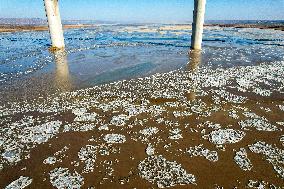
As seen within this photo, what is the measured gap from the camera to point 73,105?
6363 millimetres

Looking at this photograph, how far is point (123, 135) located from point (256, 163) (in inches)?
98.6

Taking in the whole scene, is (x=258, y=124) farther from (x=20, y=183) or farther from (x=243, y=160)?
(x=20, y=183)

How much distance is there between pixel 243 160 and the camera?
151 inches

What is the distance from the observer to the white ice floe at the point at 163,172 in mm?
3357

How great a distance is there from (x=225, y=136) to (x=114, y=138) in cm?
228

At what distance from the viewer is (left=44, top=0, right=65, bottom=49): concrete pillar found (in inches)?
688

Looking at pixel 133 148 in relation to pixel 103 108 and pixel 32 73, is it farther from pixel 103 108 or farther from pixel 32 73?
pixel 32 73

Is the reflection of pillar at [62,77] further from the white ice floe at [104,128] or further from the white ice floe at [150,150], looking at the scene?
the white ice floe at [150,150]

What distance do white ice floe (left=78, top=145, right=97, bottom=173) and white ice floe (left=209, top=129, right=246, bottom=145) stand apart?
7.49 feet

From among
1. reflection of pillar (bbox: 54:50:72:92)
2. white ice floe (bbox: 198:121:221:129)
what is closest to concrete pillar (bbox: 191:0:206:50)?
reflection of pillar (bbox: 54:50:72:92)

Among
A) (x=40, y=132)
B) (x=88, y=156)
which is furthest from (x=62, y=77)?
(x=88, y=156)

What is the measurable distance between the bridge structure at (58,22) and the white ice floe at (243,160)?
14.8 m

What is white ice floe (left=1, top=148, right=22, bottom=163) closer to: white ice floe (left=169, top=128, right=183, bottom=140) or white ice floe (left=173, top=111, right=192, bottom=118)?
white ice floe (left=169, top=128, right=183, bottom=140)

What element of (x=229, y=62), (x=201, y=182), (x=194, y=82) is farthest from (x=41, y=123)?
(x=229, y=62)
